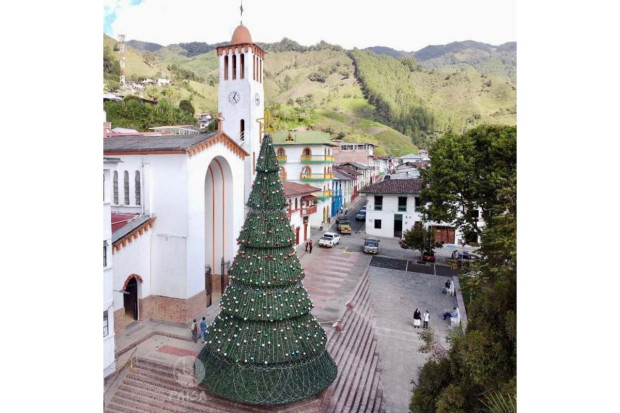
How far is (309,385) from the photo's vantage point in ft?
22.4

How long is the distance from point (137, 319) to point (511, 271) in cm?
942

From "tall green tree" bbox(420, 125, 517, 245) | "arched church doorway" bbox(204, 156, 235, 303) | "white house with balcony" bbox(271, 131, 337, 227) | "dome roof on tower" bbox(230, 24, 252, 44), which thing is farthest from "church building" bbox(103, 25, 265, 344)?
"white house with balcony" bbox(271, 131, 337, 227)

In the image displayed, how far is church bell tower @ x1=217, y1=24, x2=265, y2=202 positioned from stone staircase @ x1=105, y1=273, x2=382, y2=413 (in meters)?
6.77

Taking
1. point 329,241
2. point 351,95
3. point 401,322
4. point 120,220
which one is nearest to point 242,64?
point 120,220

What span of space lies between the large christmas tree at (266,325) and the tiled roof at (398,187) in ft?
48.1

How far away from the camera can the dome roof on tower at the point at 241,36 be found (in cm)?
1124

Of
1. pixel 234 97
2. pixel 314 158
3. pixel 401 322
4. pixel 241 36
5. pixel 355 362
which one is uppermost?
pixel 241 36

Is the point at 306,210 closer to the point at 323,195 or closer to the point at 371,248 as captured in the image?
the point at 371,248

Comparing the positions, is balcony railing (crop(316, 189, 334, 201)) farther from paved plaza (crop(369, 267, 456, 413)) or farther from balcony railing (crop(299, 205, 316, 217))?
paved plaza (crop(369, 267, 456, 413))

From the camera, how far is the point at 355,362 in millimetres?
9750

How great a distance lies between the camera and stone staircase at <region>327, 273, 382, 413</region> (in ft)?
26.8

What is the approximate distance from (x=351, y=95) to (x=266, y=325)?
228ft
